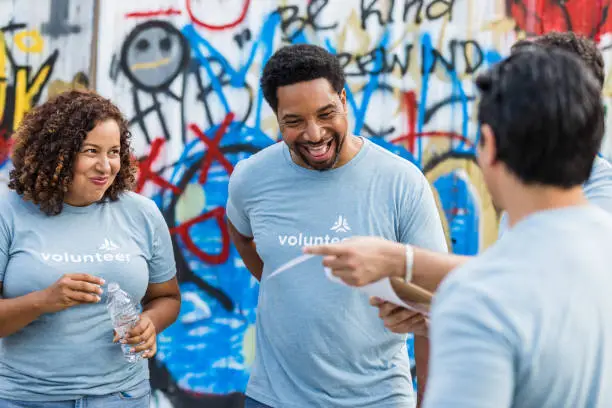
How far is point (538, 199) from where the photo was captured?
60.1 inches

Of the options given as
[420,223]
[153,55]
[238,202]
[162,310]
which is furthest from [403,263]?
[153,55]

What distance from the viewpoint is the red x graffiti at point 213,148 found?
4551mm

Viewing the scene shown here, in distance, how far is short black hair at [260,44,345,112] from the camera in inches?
115

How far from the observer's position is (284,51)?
3.02 m

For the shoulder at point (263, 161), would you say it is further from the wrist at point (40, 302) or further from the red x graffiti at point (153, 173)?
the red x graffiti at point (153, 173)

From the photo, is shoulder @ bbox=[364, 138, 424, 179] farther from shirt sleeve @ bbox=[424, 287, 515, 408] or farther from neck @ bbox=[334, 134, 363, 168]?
shirt sleeve @ bbox=[424, 287, 515, 408]

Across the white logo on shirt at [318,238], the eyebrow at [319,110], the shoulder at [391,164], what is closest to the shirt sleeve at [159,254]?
the white logo on shirt at [318,238]

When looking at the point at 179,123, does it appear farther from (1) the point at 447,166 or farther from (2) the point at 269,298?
(2) the point at 269,298

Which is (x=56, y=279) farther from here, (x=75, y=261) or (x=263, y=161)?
(x=263, y=161)

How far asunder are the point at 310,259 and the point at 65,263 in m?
0.92

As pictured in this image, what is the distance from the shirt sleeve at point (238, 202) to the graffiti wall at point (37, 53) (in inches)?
68.4

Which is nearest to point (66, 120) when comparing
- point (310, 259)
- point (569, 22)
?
point (310, 259)

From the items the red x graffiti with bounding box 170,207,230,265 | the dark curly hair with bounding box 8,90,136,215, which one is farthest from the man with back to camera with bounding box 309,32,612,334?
the red x graffiti with bounding box 170,207,230,265

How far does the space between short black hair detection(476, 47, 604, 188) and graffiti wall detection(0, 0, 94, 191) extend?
3531 mm
